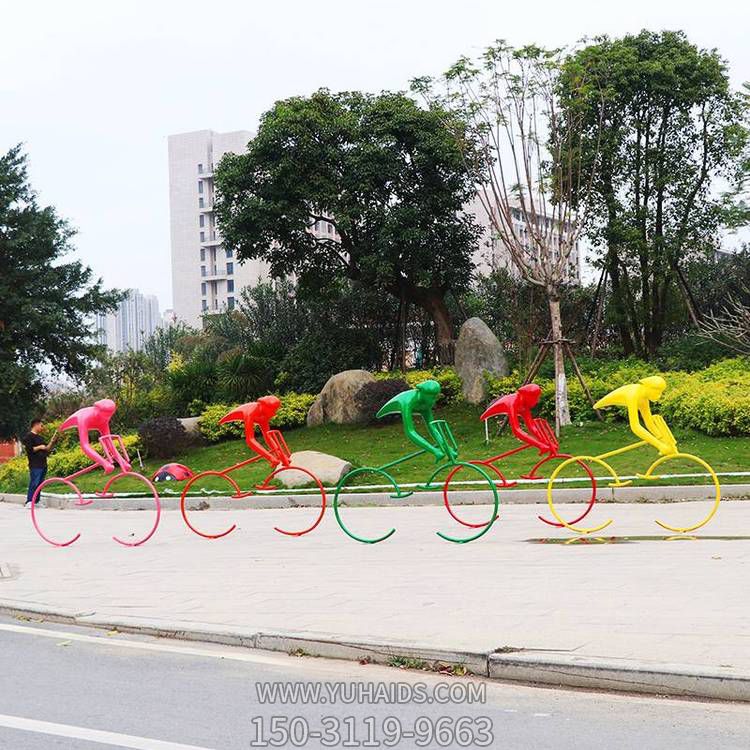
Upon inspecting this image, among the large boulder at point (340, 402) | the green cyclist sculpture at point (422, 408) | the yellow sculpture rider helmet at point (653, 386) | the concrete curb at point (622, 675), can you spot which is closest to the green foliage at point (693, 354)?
the large boulder at point (340, 402)

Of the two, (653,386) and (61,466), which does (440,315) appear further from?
(653,386)

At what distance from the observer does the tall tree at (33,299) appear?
3522cm

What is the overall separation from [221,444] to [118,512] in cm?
814

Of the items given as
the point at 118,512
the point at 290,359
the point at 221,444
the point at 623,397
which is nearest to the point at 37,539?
the point at 118,512

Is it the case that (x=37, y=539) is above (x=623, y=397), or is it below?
below

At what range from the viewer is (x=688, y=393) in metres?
22.3

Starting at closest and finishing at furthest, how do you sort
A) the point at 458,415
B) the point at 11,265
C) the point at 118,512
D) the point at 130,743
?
the point at 130,743, the point at 118,512, the point at 458,415, the point at 11,265

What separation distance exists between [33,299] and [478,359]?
16.0 m

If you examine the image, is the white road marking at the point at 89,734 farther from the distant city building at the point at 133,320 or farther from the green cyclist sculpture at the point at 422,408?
the distant city building at the point at 133,320

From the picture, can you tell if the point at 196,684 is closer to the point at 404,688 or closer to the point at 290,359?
the point at 404,688

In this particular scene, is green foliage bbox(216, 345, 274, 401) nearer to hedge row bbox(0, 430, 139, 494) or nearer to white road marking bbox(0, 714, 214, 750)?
hedge row bbox(0, 430, 139, 494)

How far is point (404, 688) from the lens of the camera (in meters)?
5.94

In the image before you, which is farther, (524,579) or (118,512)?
(118,512)

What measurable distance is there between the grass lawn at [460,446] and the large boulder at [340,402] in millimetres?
363
